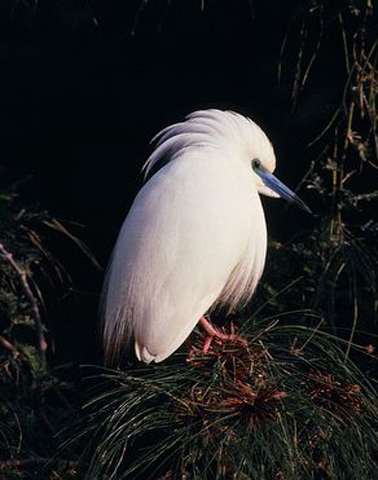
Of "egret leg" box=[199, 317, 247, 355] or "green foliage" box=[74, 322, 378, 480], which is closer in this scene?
"green foliage" box=[74, 322, 378, 480]

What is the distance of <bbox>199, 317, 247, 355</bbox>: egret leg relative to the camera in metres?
2.01

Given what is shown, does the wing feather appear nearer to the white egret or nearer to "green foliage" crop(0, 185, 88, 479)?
the white egret

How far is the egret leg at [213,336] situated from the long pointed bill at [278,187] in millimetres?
345

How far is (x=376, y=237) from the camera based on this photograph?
9.39 feet

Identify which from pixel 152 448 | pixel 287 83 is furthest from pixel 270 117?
pixel 152 448

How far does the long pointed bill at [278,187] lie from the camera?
253 centimetres

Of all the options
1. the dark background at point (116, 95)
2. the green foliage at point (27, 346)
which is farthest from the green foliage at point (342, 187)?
the green foliage at point (27, 346)

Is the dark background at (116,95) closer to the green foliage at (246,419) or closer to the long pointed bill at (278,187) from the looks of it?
the long pointed bill at (278,187)

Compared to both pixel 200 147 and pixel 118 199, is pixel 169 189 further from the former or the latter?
pixel 118 199

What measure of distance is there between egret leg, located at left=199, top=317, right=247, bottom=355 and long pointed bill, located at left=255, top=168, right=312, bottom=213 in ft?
1.13

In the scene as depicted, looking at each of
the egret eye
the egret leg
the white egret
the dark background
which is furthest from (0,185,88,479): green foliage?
the egret eye

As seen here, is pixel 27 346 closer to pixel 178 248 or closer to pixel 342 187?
pixel 178 248

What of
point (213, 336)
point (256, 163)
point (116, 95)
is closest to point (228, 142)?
point (256, 163)

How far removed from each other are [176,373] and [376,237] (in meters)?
1.03
